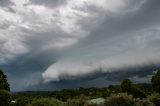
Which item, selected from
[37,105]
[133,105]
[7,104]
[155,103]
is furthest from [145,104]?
[7,104]

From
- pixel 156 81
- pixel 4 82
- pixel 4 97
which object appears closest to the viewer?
pixel 4 97

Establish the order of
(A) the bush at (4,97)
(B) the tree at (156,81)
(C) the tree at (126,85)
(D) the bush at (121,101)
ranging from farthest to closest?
(B) the tree at (156,81) → (C) the tree at (126,85) → (D) the bush at (121,101) → (A) the bush at (4,97)

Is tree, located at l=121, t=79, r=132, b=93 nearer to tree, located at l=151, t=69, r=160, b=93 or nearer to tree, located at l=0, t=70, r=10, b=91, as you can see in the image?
tree, located at l=151, t=69, r=160, b=93

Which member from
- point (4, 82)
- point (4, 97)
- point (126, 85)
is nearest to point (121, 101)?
point (4, 97)

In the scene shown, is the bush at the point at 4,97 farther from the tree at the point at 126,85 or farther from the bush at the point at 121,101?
the tree at the point at 126,85

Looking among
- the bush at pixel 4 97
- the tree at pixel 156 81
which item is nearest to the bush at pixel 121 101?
the bush at pixel 4 97

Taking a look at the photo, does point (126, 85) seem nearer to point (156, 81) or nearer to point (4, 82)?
point (156, 81)

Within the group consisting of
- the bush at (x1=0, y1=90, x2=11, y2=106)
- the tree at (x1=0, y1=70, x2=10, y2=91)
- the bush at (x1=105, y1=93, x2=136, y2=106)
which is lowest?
the bush at (x1=105, y1=93, x2=136, y2=106)

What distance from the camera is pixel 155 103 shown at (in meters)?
112

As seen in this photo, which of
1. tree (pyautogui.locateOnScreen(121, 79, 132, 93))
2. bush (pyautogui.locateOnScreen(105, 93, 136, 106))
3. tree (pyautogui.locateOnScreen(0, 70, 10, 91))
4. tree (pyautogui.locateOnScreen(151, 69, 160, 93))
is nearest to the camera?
bush (pyautogui.locateOnScreen(105, 93, 136, 106))

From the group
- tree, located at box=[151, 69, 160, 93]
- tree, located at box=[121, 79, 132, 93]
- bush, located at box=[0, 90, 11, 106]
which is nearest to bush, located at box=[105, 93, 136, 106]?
bush, located at box=[0, 90, 11, 106]

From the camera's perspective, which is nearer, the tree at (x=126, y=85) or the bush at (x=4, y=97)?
the bush at (x=4, y=97)

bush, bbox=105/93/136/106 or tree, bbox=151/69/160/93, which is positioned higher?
tree, bbox=151/69/160/93

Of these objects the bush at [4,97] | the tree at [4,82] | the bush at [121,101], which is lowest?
the bush at [121,101]
